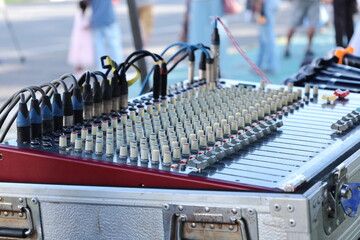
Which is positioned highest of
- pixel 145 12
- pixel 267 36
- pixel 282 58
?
pixel 145 12

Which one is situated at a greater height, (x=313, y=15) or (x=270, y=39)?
(x=313, y=15)

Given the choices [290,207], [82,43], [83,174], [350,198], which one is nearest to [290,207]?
[290,207]

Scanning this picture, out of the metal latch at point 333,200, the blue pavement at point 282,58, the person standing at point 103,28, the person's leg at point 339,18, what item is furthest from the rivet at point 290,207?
the person standing at point 103,28

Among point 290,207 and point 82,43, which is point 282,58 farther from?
point 290,207

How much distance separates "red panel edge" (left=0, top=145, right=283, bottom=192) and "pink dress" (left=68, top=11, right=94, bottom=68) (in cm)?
524

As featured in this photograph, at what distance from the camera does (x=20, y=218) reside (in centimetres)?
205

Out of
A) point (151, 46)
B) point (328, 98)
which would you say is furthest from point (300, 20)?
point (328, 98)

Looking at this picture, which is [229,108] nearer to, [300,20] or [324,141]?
[324,141]

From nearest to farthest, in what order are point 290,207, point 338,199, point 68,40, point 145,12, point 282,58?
point 290,207, point 338,199, point 145,12, point 282,58, point 68,40

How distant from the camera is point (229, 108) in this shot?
2.43 meters

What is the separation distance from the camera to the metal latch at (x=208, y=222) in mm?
1814

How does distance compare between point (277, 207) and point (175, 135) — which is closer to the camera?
point (277, 207)

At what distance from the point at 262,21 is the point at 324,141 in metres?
5.93

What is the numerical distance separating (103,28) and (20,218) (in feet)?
17.2
